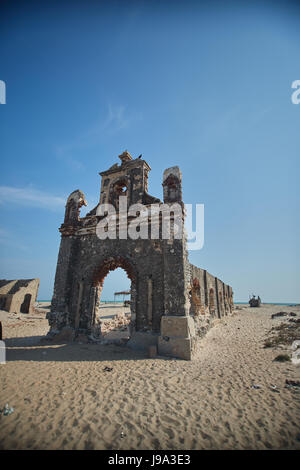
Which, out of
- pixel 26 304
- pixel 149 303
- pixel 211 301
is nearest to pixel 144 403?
pixel 149 303

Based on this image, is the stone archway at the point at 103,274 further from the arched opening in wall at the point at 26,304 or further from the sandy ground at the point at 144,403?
the arched opening in wall at the point at 26,304

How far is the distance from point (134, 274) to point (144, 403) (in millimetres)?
4882

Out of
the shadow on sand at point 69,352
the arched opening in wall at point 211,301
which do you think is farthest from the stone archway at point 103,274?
the arched opening in wall at point 211,301

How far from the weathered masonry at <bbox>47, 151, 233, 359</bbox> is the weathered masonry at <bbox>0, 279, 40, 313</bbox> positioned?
45.9ft

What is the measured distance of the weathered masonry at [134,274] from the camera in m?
7.16

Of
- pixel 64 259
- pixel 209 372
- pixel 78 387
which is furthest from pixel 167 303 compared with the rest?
pixel 64 259

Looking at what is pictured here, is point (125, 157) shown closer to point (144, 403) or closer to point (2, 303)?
point (144, 403)

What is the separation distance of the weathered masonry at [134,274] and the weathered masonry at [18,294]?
14002 mm

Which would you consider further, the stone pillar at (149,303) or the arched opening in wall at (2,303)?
the arched opening in wall at (2,303)

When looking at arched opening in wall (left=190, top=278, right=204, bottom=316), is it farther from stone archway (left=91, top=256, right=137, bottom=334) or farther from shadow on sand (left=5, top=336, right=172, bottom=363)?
shadow on sand (left=5, top=336, right=172, bottom=363)

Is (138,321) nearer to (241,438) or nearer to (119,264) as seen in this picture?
(119,264)

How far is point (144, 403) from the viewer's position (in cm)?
391
